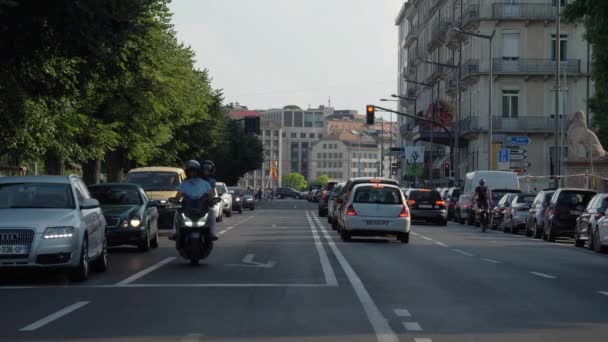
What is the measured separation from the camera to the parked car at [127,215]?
85.4ft

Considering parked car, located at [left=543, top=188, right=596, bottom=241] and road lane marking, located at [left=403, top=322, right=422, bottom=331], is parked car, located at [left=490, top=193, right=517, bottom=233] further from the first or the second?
road lane marking, located at [left=403, top=322, right=422, bottom=331]

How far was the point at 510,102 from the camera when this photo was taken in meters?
82.3

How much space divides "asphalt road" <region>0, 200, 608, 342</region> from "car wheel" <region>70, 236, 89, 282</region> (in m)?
0.15

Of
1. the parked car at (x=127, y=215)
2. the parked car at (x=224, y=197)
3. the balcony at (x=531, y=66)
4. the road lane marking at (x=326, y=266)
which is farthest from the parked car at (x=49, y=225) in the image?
the balcony at (x=531, y=66)

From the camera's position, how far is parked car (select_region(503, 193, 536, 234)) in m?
44.4

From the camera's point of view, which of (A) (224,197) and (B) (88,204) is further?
(A) (224,197)

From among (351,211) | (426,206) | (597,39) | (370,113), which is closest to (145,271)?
(351,211)

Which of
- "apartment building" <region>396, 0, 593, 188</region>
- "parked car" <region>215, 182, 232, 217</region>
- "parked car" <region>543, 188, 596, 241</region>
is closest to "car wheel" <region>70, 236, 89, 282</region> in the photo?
"parked car" <region>543, 188, 596, 241</region>

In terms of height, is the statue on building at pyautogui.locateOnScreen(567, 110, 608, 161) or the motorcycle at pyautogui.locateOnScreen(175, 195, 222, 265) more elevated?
the statue on building at pyautogui.locateOnScreen(567, 110, 608, 161)

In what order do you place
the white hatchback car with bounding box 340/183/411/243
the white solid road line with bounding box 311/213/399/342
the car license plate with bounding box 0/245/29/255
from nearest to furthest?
the white solid road line with bounding box 311/213/399/342 → the car license plate with bounding box 0/245/29/255 → the white hatchback car with bounding box 340/183/411/243

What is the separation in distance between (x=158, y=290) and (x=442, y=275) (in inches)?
209

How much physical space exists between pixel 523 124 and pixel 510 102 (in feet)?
6.57

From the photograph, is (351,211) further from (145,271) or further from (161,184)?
(145,271)

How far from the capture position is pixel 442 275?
65.1 feet
